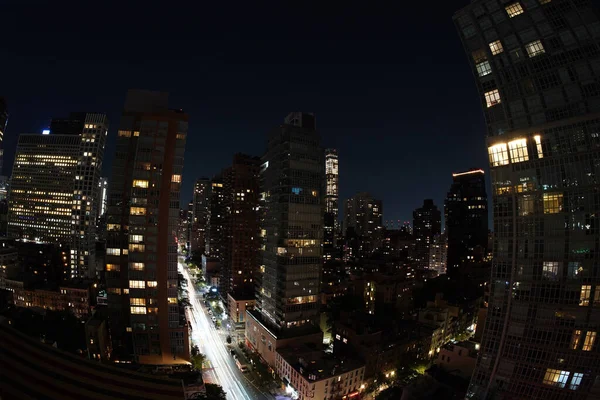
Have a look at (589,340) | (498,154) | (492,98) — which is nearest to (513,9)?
(492,98)

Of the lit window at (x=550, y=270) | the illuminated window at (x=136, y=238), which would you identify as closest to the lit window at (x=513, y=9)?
the lit window at (x=550, y=270)

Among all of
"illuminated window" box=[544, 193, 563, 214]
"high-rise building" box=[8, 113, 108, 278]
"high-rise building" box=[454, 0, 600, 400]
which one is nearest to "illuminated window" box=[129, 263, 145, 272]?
"high-rise building" box=[454, 0, 600, 400]

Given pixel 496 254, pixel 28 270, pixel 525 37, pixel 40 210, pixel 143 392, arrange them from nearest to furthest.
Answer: pixel 143 392
pixel 525 37
pixel 496 254
pixel 28 270
pixel 40 210

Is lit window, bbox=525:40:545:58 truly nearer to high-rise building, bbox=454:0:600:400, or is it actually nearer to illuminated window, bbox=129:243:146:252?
high-rise building, bbox=454:0:600:400

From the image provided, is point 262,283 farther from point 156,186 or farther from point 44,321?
point 44,321

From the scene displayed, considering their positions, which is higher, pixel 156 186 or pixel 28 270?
pixel 156 186

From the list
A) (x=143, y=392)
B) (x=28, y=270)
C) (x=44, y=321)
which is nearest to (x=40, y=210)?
(x=28, y=270)

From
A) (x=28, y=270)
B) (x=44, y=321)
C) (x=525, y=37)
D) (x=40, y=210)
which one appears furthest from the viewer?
(x=40, y=210)
